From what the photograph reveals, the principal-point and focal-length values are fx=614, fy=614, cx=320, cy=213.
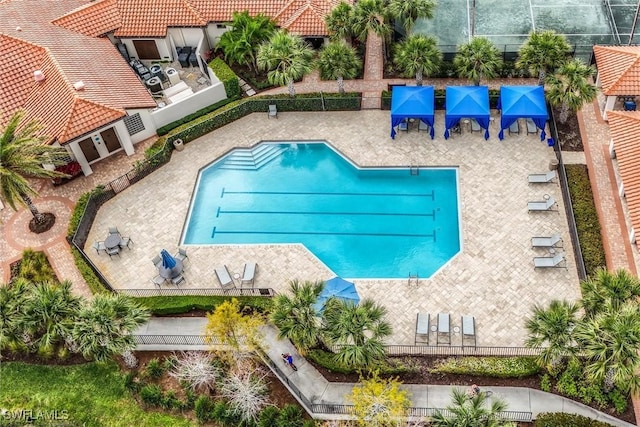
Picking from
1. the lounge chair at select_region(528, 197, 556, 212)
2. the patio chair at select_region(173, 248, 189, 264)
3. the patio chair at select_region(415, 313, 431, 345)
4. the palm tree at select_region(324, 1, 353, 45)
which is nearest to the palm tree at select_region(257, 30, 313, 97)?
the palm tree at select_region(324, 1, 353, 45)

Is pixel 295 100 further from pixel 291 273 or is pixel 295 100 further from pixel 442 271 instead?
pixel 442 271

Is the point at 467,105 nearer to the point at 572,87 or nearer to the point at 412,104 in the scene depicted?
the point at 412,104

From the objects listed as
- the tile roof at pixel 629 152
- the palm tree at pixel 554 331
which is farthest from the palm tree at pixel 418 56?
the palm tree at pixel 554 331

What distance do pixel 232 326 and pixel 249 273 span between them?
5846mm

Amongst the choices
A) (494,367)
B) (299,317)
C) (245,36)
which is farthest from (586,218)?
(245,36)

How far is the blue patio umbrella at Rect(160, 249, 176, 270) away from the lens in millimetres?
32844

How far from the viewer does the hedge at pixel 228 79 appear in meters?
43.2

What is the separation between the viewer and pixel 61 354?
99.8ft

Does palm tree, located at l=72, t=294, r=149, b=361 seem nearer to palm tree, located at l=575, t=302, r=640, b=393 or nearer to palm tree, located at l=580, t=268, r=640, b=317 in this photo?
palm tree, located at l=575, t=302, r=640, b=393

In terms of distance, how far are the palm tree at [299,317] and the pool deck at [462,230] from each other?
17.3ft

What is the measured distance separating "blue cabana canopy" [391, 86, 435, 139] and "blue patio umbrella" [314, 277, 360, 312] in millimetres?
13208

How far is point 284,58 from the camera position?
132 ft

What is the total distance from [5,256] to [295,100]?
2073 centimetres

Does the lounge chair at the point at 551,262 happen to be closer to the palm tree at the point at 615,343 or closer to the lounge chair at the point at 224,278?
the palm tree at the point at 615,343
